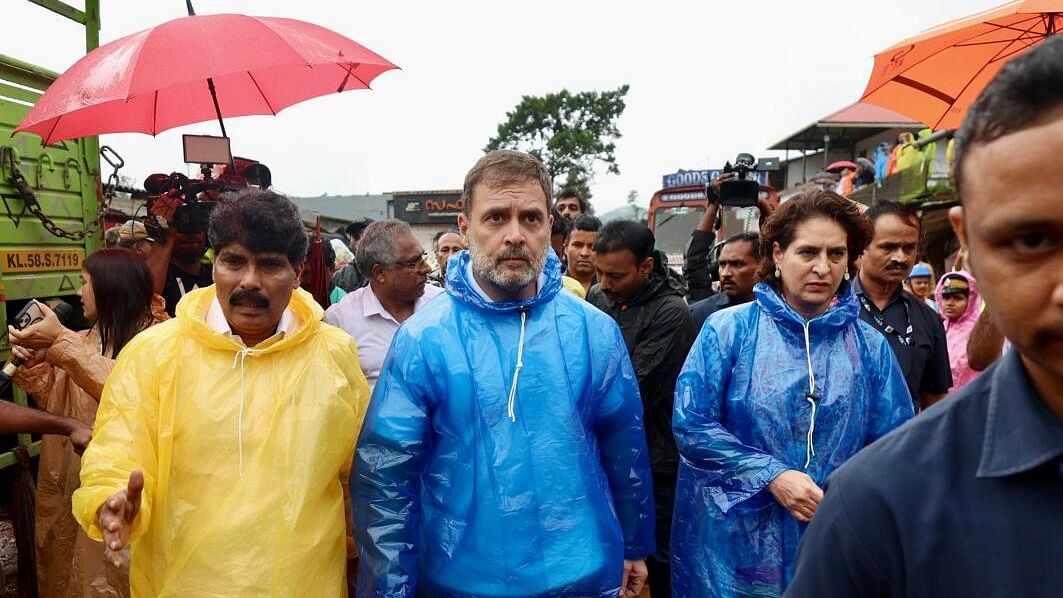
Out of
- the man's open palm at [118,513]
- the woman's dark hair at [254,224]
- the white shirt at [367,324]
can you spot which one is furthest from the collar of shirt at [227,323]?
the white shirt at [367,324]

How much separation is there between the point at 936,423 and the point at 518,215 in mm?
1371

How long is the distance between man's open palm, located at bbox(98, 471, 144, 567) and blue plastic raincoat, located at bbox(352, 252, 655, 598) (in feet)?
1.79

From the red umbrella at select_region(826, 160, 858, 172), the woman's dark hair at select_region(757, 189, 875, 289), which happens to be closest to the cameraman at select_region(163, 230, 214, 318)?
the woman's dark hair at select_region(757, 189, 875, 289)

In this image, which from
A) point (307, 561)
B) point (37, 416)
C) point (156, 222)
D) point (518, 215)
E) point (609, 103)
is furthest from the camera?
point (609, 103)

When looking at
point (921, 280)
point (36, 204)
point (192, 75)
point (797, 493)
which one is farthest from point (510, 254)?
point (921, 280)

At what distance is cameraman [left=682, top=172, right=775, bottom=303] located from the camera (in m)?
4.33

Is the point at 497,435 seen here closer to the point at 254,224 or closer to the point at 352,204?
the point at 254,224

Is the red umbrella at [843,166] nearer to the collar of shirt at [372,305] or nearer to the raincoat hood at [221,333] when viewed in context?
the collar of shirt at [372,305]

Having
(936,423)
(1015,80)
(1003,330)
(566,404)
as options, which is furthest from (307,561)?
(1015,80)

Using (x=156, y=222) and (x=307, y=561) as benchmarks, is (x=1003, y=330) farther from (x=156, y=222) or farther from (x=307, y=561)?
(x=156, y=222)

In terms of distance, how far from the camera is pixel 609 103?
34875 mm

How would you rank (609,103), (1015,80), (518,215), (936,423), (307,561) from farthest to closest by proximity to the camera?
(609,103) → (518,215) → (307,561) → (936,423) → (1015,80)

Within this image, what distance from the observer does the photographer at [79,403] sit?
2525 millimetres

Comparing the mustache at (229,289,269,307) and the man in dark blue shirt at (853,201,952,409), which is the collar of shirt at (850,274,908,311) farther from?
the mustache at (229,289,269,307)
